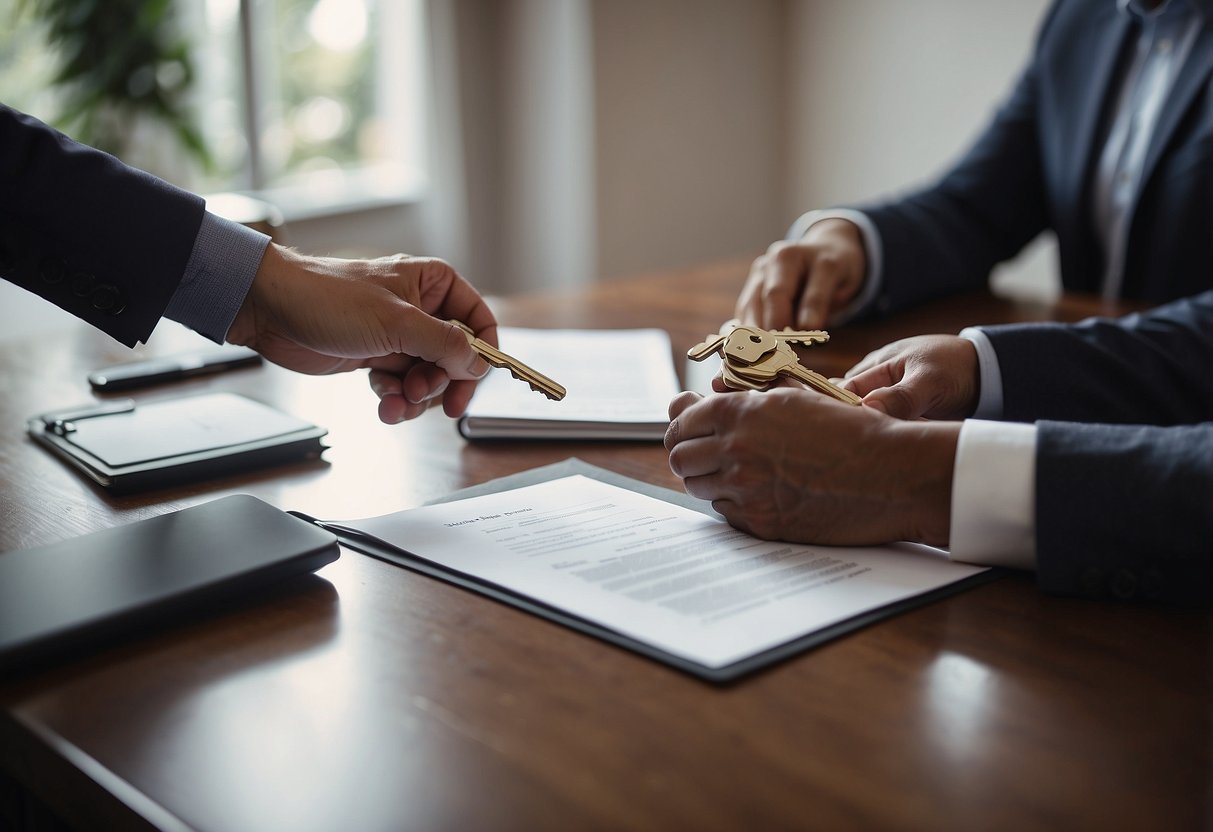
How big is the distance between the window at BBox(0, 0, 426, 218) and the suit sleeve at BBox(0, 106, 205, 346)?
104 inches

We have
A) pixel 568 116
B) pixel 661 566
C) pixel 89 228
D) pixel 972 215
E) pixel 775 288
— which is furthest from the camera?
pixel 568 116

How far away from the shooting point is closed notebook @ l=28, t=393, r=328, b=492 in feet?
3.61

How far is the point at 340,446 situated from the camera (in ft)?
4.03

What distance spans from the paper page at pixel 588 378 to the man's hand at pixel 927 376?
0.80 feet

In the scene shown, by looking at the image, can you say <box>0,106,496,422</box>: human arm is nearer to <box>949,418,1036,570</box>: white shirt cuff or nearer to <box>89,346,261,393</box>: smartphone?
<box>89,346,261,393</box>: smartphone

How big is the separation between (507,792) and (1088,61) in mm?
2018

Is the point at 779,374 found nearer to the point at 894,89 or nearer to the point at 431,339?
the point at 431,339

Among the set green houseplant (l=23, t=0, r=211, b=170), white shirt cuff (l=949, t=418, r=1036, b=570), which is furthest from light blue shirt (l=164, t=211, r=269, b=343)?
green houseplant (l=23, t=0, r=211, b=170)

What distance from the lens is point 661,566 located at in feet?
2.89

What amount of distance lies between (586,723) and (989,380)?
711 millimetres

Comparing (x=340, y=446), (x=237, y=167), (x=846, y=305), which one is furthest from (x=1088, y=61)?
(x=237, y=167)

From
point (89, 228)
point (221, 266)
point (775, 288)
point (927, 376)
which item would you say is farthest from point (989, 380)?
point (89, 228)

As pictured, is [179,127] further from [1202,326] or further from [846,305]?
[1202,326]

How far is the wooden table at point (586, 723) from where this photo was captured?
23.4 inches
